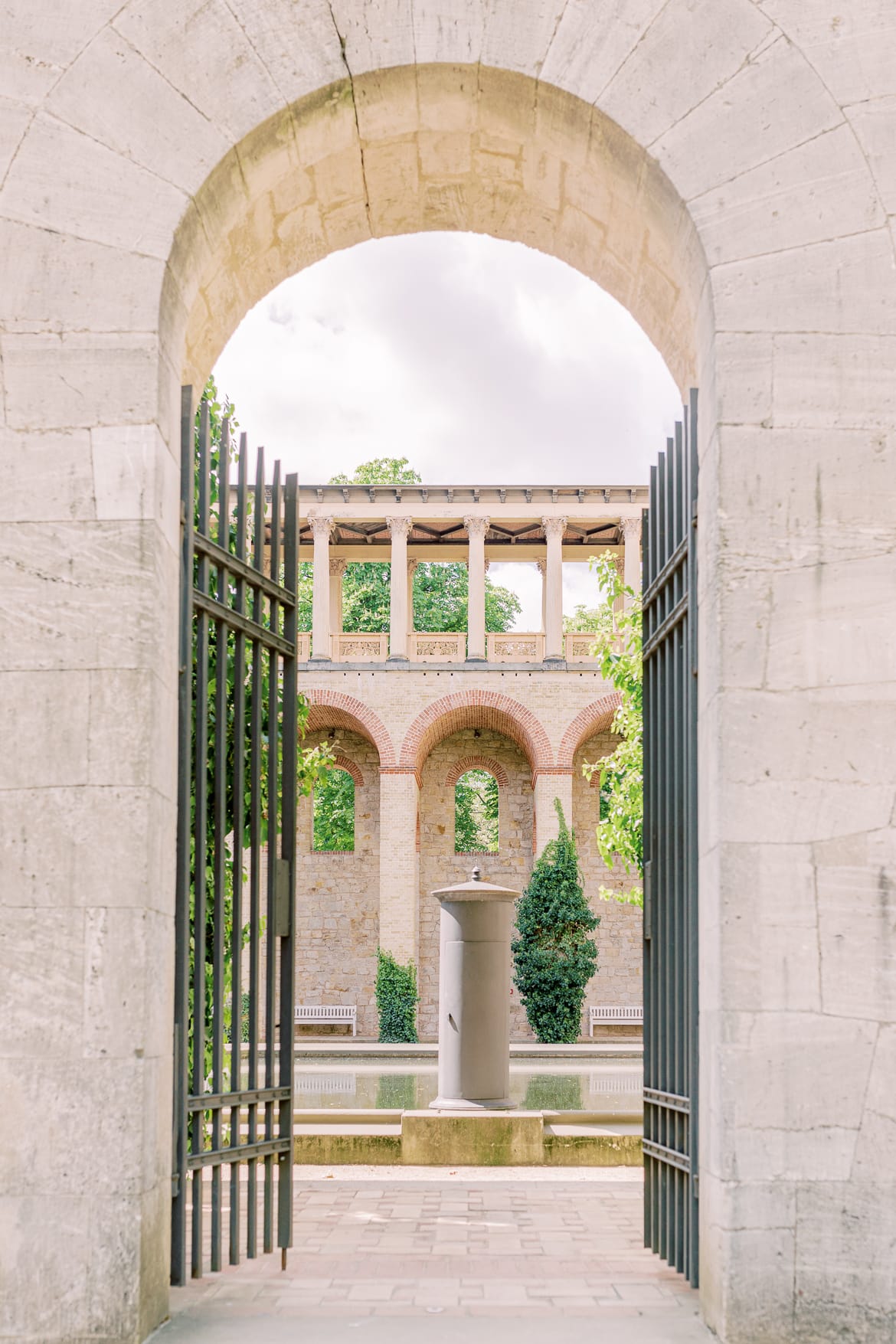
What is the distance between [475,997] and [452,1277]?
5.05 m

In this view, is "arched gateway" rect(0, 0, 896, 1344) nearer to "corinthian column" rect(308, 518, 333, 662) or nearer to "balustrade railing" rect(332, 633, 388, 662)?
"balustrade railing" rect(332, 633, 388, 662)

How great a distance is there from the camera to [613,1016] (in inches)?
1088

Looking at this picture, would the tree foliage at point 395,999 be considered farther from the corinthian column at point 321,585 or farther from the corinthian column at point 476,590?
the corinthian column at point 321,585

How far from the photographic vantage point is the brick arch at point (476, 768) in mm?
29609

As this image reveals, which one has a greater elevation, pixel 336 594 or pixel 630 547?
pixel 630 547

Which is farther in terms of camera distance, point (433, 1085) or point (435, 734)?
point (435, 734)

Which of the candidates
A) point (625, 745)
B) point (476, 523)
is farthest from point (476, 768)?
point (625, 745)

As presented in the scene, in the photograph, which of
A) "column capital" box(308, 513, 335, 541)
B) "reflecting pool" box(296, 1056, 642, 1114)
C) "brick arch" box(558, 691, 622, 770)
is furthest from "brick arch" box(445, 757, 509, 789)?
"reflecting pool" box(296, 1056, 642, 1114)

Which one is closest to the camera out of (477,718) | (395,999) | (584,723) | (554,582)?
(395,999)

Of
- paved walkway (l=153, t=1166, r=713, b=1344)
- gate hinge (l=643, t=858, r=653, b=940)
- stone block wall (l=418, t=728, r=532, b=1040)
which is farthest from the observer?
stone block wall (l=418, t=728, r=532, b=1040)

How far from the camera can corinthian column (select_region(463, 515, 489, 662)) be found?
29188 millimetres

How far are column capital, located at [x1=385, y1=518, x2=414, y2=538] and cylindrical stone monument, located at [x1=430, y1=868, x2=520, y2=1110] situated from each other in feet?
63.9

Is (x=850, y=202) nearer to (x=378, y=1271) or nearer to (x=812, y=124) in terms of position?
(x=812, y=124)

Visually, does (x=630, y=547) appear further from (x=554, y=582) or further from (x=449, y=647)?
(x=449, y=647)
